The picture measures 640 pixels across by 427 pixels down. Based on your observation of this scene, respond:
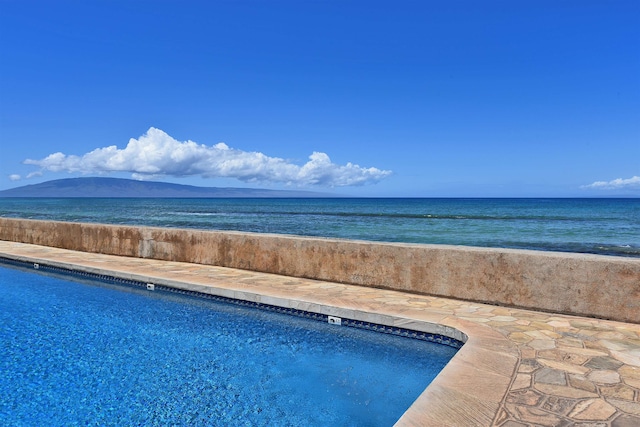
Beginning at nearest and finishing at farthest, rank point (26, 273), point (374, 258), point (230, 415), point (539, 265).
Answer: point (230, 415) → point (539, 265) → point (374, 258) → point (26, 273)

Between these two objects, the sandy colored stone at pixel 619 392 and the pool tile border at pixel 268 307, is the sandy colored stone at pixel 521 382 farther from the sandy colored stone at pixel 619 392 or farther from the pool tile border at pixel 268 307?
the pool tile border at pixel 268 307

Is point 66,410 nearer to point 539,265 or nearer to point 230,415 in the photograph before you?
point 230,415

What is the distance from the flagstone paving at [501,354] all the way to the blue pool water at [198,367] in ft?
0.98

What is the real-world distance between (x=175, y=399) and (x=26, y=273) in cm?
657

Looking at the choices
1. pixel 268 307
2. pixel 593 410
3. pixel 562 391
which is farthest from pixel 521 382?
pixel 268 307

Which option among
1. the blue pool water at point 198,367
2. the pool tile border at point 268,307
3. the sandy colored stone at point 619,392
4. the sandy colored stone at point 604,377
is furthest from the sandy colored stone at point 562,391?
the pool tile border at point 268,307

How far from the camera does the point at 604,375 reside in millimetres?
3467

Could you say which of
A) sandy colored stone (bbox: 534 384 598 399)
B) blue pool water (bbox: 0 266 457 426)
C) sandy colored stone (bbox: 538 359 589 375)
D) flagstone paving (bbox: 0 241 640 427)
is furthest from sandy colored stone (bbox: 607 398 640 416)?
blue pool water (bbox: 0 266 457 426)

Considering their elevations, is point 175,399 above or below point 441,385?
below

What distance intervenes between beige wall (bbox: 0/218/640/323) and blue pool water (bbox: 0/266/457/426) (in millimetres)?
1403

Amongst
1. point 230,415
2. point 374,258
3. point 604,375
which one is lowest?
point 230,415

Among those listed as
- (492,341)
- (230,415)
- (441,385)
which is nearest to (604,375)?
(492,341)

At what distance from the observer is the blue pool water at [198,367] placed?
12.1ft

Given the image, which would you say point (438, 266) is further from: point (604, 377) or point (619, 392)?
point (619, 392)
